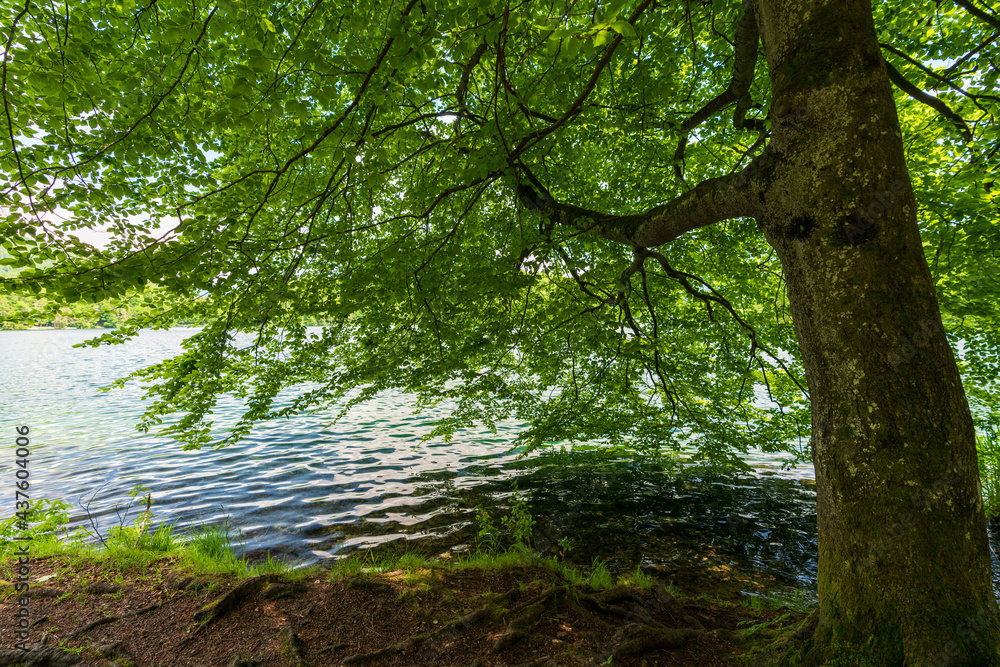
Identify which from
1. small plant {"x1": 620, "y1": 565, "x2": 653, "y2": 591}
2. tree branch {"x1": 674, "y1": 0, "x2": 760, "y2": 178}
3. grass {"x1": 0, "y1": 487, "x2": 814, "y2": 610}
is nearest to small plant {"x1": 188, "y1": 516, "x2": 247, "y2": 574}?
grass {"x1": 0, "y1": 487, "x2": 814, "y2": 610}

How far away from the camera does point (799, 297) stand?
97.4 inches

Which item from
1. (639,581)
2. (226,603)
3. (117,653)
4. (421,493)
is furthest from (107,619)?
(421,493)

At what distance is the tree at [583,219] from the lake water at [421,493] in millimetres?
1722

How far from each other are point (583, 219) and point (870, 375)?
10.4 ft

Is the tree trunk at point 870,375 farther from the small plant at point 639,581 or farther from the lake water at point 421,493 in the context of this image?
the lake water at point 421,493

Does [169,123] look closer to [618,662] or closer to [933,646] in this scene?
[618,662]

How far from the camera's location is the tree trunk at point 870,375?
2.06m

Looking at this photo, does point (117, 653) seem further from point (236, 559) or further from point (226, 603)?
point (236, 559)

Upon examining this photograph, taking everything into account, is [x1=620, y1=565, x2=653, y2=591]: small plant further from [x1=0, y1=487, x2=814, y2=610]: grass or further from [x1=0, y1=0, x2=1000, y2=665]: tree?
[x1=0, y1=0, x2=1000, y2=665]: tree

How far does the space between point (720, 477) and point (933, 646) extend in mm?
8654

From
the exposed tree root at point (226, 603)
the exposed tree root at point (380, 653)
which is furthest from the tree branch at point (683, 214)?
the exposed tree root at point (226, 603)

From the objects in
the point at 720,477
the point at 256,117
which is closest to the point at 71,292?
the point at 256,117

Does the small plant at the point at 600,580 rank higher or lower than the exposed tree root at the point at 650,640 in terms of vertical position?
lower

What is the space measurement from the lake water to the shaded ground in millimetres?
2117
